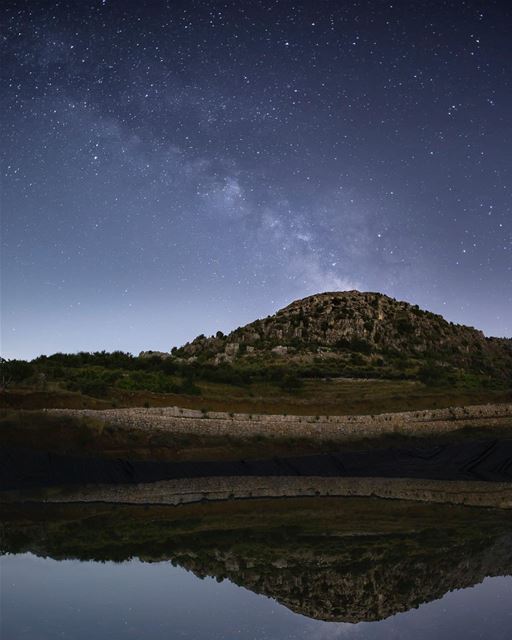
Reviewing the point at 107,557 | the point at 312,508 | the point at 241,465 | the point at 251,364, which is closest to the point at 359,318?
the point at 251,364

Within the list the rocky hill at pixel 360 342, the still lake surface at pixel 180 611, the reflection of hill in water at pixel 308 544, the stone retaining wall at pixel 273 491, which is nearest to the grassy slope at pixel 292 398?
the rocky hill at pixel 360 342

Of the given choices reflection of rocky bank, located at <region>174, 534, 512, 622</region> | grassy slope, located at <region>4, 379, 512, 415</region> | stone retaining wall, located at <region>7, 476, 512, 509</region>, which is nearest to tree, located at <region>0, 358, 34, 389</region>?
grassy slope, located at <region>4, 379, 512, 415</region>

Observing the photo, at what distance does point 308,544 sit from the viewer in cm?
1917

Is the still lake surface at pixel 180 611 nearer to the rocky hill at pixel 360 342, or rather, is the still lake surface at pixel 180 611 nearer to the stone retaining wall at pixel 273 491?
the stone retaining wall at pixel 273 491

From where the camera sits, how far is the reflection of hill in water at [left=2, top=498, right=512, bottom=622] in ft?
46.6

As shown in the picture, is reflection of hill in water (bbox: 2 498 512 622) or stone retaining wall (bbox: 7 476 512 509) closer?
reflection of hill in water (bbox: 2 498 512 622)

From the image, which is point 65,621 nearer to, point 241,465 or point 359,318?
point 241,465

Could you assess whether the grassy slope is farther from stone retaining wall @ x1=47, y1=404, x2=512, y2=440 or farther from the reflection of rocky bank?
the reflection of rocky bank

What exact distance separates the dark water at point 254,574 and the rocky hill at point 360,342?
6267cm

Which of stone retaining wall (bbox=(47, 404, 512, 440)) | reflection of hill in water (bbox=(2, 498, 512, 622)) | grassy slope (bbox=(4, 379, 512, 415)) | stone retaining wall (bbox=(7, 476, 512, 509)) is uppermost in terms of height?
grassy slope (bbox=(4, 379, 512, 415))

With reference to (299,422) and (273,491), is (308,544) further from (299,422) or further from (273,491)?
(299,422)

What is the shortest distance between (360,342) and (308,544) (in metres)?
86.5

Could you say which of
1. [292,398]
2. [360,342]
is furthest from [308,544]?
[360,342]

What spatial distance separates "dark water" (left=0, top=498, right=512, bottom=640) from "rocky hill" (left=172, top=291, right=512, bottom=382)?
6267 centimetres
